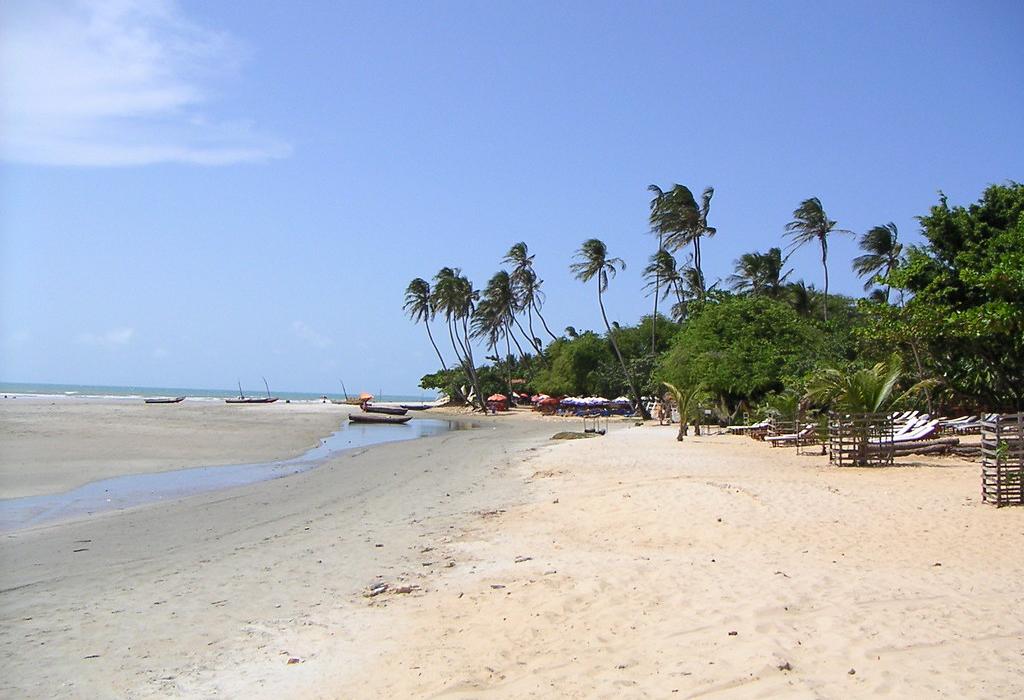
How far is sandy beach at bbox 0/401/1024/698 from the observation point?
15.4 ft

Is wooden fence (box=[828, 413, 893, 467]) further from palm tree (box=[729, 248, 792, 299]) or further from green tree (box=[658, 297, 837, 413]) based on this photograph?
palm tree (box=[729, 248, 792, 299])

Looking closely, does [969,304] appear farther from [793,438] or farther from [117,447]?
[117,447]

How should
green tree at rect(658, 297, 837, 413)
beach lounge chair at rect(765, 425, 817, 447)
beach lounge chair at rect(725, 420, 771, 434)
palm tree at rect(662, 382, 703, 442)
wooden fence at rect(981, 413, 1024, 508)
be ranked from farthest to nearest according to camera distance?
green tree at rect(658, 297, 837, 413) → palm tree at rect(662, 382, 703, 442) → beach lounge chair at rect(725, 420, 771, 434) → beach lounge chair at rect(765, 425, 817, 447) → wooden fence at rect(981, 413, 1024, 508)

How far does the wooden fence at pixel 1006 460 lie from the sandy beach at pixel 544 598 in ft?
1.26

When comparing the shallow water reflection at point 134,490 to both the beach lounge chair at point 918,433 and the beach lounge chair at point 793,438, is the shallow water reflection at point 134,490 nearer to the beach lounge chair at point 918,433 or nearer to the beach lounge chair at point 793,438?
the beach lounge chair at point 793,438

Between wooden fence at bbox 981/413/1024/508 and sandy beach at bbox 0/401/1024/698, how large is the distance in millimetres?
383

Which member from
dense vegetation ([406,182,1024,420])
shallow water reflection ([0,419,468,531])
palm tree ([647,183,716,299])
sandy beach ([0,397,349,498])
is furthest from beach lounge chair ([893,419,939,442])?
palm tree ([647,183,716,299])

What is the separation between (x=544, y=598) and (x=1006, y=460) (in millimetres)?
6926

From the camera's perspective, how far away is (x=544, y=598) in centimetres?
619

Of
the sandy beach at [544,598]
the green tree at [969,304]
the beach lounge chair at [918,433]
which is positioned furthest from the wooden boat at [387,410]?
the sandy beach at [544,598]

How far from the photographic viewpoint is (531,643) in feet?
17.3

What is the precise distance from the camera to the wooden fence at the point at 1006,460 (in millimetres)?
9812

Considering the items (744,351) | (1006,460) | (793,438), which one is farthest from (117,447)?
(1006,460)

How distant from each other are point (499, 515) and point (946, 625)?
641 centimetres
